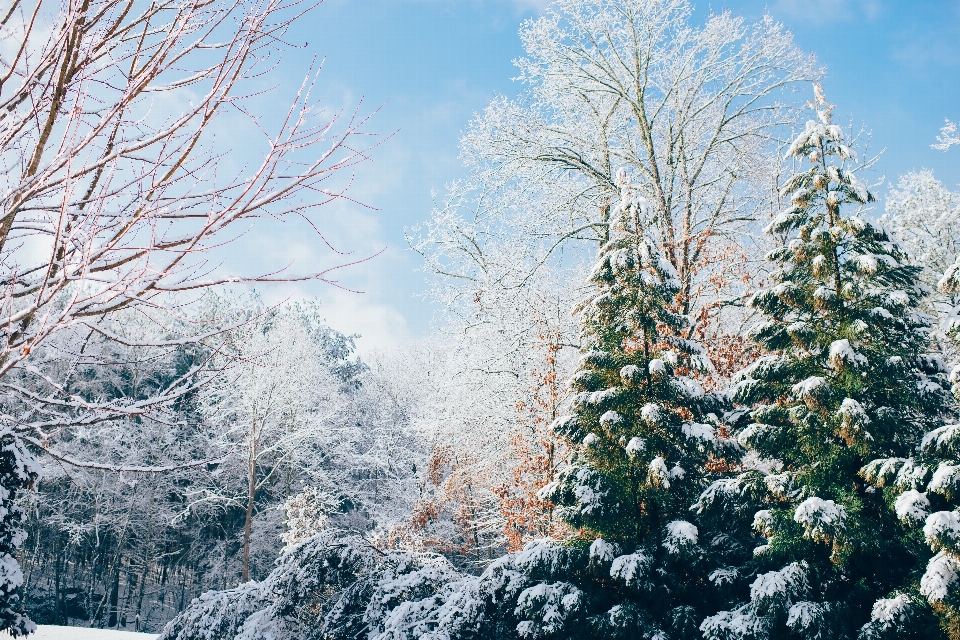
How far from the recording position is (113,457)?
24.3 meters

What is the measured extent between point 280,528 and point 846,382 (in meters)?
23.7

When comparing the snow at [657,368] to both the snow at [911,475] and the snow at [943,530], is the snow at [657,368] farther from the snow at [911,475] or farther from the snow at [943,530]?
the snow at [943,530]

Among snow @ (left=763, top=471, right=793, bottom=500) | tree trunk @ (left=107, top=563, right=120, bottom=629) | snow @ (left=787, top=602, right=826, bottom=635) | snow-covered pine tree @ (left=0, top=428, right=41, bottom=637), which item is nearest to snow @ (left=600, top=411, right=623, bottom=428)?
snow @ (left=763, top=471, right=793, bottom=500)

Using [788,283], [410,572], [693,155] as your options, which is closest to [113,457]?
[410,572]

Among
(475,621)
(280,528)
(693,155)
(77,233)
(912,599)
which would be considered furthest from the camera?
(280,528)

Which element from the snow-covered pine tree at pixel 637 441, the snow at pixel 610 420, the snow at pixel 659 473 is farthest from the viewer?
the snow at pixel 610 420

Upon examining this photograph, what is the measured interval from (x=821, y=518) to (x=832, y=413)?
4.63ft

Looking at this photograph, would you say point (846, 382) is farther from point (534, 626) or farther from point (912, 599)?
point (534, 626)

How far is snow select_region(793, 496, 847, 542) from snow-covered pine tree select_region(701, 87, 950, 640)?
0.5 inches

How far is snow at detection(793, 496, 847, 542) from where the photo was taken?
260 inches

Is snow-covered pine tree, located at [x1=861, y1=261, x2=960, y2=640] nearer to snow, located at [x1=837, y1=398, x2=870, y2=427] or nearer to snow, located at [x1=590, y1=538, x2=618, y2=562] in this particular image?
snow, located at [x1=837, y1=398, x2=870, y2=427]

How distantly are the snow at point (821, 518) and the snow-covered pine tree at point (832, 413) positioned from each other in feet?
0.04

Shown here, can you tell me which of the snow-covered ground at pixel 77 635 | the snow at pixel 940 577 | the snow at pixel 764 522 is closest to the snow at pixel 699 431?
the snow at pixel 764 522

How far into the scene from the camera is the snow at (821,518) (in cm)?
660
